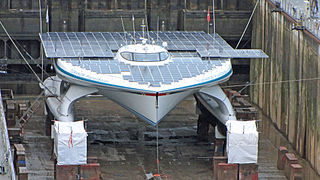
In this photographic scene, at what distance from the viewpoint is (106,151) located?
42.9 m

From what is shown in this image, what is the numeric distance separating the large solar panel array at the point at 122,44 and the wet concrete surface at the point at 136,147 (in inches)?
170

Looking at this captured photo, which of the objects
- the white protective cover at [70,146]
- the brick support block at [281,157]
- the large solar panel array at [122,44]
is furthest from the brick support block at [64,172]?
the brick support block at [281,157]

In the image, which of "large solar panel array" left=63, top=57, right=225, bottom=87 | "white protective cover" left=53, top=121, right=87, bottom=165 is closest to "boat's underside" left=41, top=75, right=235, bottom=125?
"large solar panel array" left=63, top=57, right=225, bottom=87

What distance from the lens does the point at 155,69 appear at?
1624 inches

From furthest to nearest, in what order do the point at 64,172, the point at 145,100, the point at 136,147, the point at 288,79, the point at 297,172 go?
the point at 288,79 < the point at 136,147 < the point at 145,100 < the point at 297,172 < the point at 64,172

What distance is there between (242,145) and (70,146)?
22.8 ft

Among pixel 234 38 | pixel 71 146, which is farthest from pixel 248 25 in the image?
pixel 71 146

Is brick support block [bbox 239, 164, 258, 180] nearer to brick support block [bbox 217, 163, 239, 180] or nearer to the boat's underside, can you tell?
brick support block [bbox 217, 163, 239, 180]

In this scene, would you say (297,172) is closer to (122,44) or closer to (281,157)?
(281,157)

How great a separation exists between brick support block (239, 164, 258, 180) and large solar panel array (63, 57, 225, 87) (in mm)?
4853

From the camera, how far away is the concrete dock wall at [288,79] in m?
41.4

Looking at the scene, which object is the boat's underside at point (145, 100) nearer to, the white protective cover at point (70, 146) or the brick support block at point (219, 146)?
the brick support block at point (219, 146)

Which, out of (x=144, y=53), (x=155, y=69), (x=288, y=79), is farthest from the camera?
(x=288, y=79)

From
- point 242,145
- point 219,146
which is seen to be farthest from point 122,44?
point 242,145
